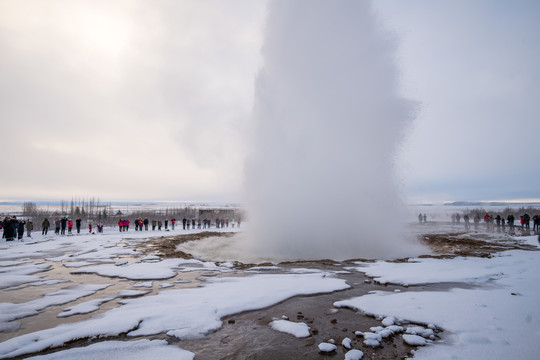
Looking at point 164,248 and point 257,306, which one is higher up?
point 257,306

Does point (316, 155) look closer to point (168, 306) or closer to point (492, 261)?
point (492, 261)

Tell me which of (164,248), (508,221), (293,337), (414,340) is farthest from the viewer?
(508,221)

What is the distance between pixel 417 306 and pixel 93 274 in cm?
931

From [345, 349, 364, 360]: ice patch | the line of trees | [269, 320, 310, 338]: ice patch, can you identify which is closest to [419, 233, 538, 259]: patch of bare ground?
[269, 320, 310, 338]: ice patch

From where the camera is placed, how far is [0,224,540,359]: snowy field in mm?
3830

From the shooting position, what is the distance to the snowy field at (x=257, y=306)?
3830 millimetres

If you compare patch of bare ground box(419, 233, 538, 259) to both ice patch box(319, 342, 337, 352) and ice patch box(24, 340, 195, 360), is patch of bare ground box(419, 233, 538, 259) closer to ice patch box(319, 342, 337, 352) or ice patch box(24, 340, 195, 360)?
ice patch box(319, 342, 337, 352)

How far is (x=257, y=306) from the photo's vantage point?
5.61 meters

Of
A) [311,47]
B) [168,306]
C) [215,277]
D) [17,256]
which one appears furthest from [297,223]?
[17,256]

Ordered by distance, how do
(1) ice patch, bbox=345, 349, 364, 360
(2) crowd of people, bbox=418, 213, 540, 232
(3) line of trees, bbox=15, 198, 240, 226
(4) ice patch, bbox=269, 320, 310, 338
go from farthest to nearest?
(3) line of trees, bbox=15, 198, 240, 226
(2) crowd of people, bbox=418, 213, 540, 232
(4) ice patch, bbox=269, 320, 310, 338
(1) ice patch, bbox=345, 349, 364, 360

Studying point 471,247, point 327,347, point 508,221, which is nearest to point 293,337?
point 327,347

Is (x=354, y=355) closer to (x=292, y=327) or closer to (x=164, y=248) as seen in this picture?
(x=292, y=327)

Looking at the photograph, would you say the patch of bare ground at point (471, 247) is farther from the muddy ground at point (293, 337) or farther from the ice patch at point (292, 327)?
the ice patch at point (292, 327)

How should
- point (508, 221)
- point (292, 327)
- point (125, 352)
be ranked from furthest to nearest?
point (508, 221) → point (292, 327) → point (125, 352)
